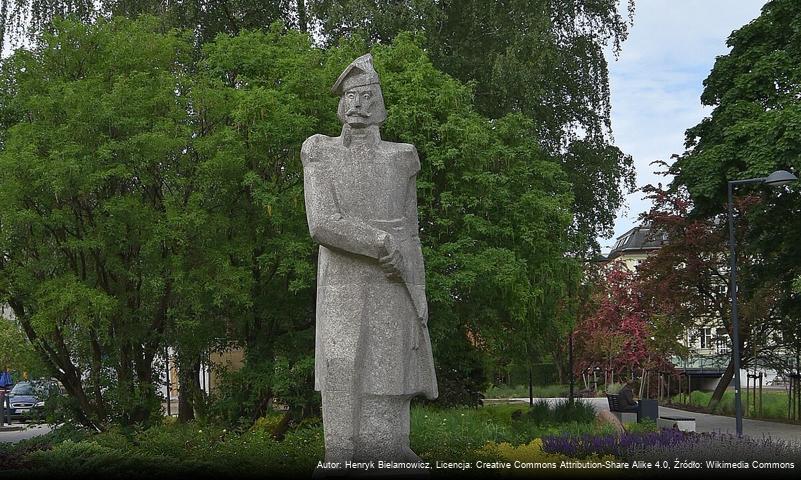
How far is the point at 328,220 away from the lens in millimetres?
7648

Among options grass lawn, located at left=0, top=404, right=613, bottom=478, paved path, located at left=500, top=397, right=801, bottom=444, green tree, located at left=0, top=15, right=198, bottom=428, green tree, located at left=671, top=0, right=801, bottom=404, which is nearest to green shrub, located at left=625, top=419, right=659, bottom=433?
grass lawn, located at left=0, top=404, right=613, bottom=478

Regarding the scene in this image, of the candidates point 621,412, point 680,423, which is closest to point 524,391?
point 621,412

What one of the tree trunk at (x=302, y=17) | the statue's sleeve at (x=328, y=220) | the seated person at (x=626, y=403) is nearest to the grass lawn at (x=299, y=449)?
the statue's sleeve at (x=328, y=220)

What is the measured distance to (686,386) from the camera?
162 feet

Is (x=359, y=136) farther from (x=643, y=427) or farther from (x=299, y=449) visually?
(x=643, y=427)

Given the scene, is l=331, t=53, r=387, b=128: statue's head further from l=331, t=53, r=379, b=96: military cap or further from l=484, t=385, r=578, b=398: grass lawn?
l=484, t=385, r=578, b=398: grass lawn

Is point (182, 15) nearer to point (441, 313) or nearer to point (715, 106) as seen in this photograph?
point (441, 313)

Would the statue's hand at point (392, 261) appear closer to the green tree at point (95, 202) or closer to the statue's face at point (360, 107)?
the statue's face at point (360, 107)

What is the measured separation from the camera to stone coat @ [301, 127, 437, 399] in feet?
24.9

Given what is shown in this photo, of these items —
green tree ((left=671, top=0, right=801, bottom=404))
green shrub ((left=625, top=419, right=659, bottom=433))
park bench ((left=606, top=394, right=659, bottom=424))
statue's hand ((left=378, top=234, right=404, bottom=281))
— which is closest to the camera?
statue's hand ((left=378, top=234, right=404, bottom=281))

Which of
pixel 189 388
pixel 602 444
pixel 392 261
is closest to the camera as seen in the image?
pixel 392 261

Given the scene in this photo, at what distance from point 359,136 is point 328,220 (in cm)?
81

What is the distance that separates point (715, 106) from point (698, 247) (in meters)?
7.74

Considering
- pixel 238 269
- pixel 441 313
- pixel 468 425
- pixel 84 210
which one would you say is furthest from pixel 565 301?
pixel 84 210
